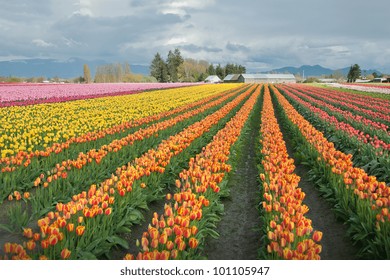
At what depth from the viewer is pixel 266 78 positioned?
139000 millimetres

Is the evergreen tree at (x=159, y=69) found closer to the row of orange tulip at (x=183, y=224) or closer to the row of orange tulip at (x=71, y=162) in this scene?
the row of orange tulip at (x=71, y=162)

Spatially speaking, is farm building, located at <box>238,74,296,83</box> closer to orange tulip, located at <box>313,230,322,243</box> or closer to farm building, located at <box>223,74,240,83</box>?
farm building, located at <box>223,74,240,83</box>

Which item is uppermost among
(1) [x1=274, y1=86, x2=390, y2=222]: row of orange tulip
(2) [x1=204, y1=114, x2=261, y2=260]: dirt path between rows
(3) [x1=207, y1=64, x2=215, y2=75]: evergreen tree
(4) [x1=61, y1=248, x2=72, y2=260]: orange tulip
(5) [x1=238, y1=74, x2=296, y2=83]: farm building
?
(3) [x1=207, y1=64, x2=215, y2=75]: evergreen tree

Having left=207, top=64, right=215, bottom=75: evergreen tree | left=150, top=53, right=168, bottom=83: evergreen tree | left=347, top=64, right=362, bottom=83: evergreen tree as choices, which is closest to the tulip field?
left=150, top=53, right=168, bottom=83: evergreen tree

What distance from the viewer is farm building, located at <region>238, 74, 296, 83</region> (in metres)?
137

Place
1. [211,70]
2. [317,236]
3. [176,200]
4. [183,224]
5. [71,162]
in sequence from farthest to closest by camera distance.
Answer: [211,70] → [71,162] → [176,200] → [183,224] → [317,236]

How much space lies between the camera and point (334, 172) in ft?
20.1

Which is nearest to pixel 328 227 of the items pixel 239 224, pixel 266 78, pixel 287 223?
pixel 239 224

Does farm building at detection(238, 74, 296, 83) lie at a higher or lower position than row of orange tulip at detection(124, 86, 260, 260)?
higher

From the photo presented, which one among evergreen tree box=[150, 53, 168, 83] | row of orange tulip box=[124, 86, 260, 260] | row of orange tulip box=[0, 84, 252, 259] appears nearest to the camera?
row of orange tulip box=[124, 86, 260, 260]

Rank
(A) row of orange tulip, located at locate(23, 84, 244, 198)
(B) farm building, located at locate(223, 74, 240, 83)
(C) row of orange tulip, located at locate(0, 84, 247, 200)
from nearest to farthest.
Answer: (A) row of orange tulip, located at locate(23, 84, 244, 198), (C) row of orange tulip, located at locate(0, 84, 247, 200), (B) farm building, located at locate(223, 74, 240, 83)

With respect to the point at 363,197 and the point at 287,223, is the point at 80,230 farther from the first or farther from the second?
the point at 363,197

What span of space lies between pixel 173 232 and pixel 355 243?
2518 mm

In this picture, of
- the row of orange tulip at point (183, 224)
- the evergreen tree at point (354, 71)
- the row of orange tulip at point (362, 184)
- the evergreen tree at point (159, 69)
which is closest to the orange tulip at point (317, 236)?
the row of orange tulip at point (362, 184)
